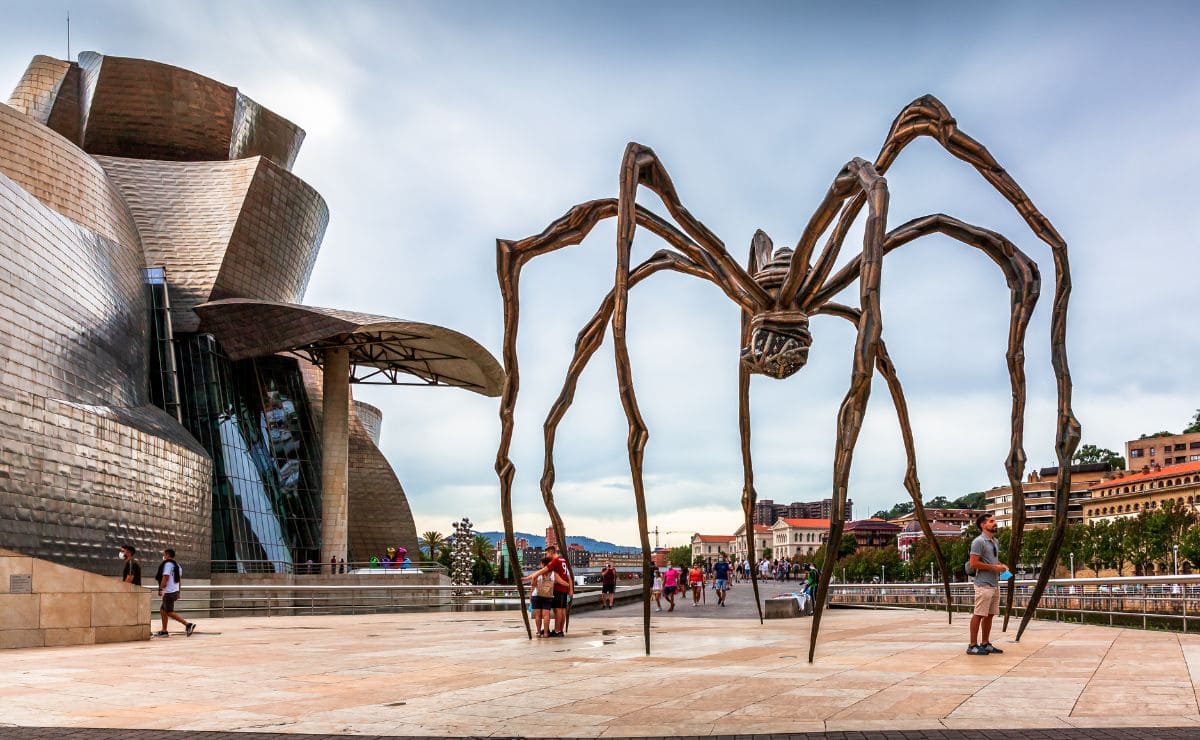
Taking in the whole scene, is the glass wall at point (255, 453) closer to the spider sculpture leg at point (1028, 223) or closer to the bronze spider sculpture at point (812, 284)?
the bronze spider sculpture at point (812, 284)

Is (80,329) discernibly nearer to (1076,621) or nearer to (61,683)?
(61,683)

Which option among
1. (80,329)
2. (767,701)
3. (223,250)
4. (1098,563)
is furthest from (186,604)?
(1098,563)

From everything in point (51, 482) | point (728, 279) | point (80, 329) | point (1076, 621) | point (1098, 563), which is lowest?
point (1098, 563)

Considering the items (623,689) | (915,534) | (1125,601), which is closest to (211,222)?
(1125,601)

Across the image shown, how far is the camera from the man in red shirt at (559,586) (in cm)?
1418

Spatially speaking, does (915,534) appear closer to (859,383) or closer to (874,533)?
(874,533)

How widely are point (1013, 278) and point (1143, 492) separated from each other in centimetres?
11798

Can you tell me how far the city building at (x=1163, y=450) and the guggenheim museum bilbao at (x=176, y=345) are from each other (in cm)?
11047

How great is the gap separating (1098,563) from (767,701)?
90440mm

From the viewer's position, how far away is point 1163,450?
13300 cm

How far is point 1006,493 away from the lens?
6083 inches

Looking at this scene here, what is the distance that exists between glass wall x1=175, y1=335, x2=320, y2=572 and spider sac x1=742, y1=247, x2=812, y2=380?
3005 cm

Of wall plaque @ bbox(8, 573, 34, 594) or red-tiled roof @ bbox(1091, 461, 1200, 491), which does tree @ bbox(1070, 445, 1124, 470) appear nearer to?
red-tiled roof @ bbox(1091, 461, 1200, 491)

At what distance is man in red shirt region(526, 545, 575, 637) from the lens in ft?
46.5
